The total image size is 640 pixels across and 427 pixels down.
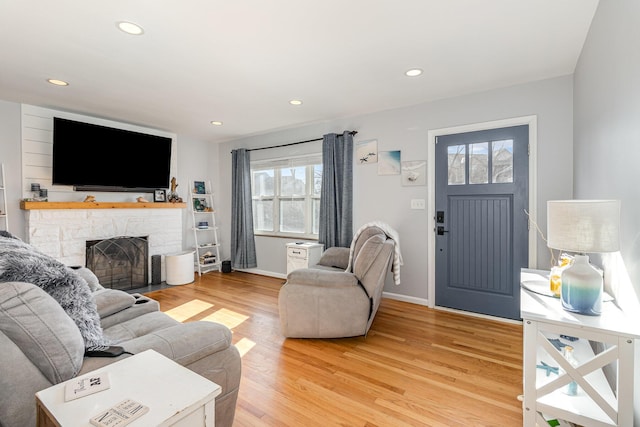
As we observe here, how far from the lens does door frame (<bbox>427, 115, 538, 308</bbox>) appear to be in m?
2.98

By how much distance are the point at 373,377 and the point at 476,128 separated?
8.79ft

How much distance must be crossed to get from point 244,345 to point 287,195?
2.77m

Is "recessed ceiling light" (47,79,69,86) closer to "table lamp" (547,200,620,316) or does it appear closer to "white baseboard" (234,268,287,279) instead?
"white baseboard" (234,268,287,279)

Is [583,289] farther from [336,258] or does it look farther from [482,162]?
[336,258]

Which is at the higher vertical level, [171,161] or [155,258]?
[171,161]

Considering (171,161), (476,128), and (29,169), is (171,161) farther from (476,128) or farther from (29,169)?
(476,128)

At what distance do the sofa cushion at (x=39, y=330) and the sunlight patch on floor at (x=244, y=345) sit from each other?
5.20 ft

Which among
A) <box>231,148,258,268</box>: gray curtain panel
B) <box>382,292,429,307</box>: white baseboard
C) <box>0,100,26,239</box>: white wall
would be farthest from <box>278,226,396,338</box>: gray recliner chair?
<box>0,100,26,239</box>: white wall

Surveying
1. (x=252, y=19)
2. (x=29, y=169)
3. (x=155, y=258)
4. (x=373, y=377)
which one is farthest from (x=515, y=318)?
(x=29, y=169)

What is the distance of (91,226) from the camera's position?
416cm

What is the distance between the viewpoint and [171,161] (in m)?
5.10

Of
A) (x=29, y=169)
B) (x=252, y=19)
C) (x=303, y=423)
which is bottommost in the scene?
(x=303, y=423)

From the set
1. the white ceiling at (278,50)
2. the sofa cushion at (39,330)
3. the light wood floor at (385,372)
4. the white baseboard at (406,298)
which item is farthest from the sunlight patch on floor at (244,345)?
the white ceiling at (278,50)

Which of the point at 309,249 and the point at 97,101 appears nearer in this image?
the point at 97,101
